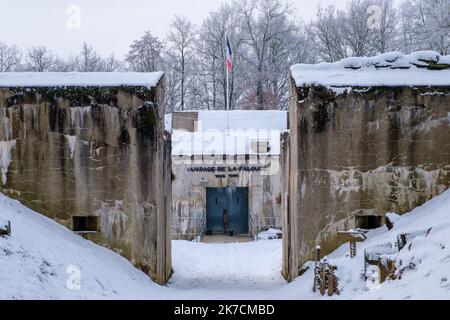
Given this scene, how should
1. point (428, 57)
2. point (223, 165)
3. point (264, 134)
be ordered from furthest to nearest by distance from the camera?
1. point (264, 134)
2. point (223, 165)
3. point (428, 57)

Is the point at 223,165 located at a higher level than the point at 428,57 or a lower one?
lower

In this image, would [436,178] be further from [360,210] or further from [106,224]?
[106,224]

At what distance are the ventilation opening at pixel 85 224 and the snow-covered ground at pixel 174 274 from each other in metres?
0.27

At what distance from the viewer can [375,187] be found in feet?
35.0

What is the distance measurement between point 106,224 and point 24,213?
152cm

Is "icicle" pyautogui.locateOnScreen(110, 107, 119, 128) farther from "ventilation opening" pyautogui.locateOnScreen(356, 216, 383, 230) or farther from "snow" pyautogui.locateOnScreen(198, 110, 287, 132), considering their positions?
"snow" pyautogui.locateOnScreen(198, 110, 287, 132)

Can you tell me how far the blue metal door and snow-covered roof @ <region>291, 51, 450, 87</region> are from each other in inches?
530

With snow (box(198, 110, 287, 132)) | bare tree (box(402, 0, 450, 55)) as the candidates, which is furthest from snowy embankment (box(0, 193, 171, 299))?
bare tree (box(402, 0, 450, 55))

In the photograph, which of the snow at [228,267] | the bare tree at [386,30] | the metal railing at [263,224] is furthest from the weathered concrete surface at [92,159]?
the bare tree at [386,30]

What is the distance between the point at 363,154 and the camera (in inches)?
421

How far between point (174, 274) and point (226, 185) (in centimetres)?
1023

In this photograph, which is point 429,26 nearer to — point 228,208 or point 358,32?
point 358,32

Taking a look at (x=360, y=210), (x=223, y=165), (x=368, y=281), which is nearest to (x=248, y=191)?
(x=223, y=165)

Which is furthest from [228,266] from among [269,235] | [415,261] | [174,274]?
[415,261]
